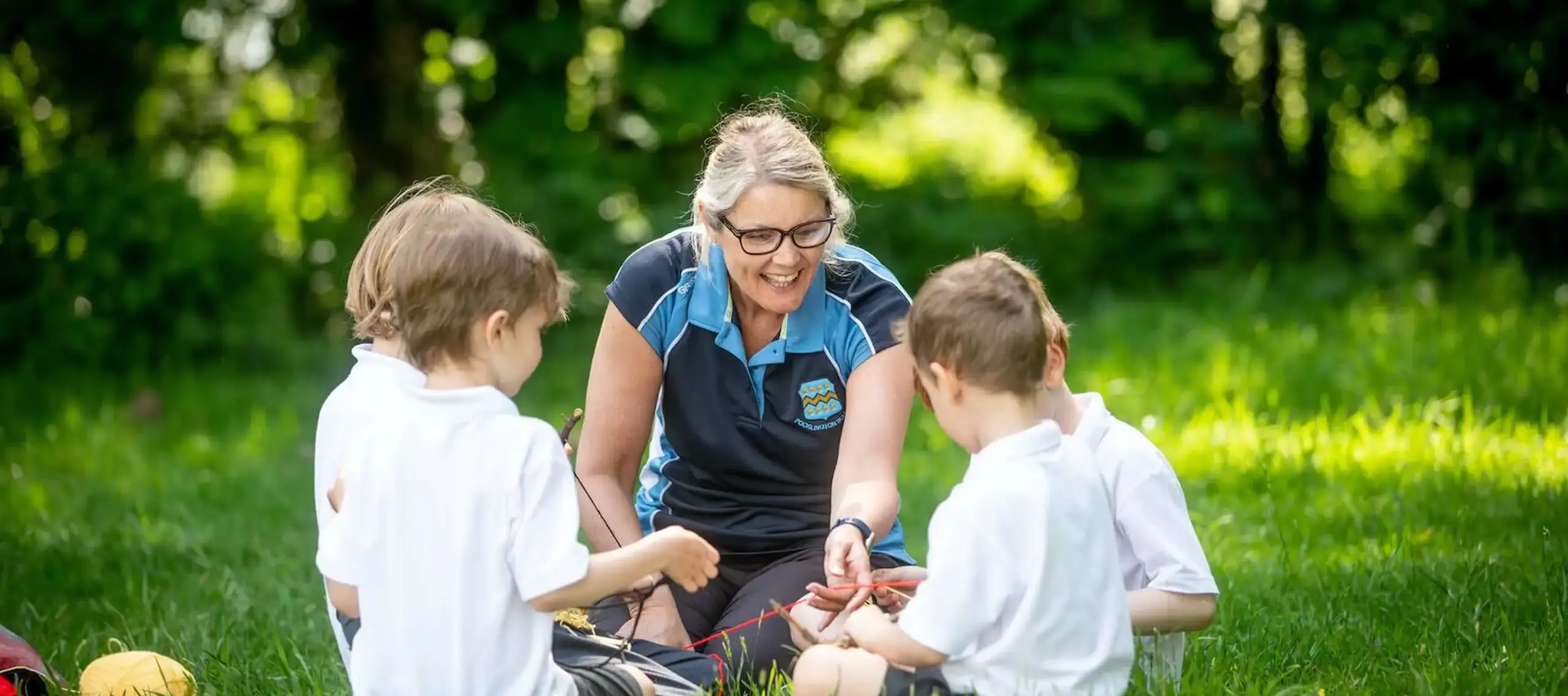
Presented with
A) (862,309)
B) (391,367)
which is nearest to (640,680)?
(391,367)

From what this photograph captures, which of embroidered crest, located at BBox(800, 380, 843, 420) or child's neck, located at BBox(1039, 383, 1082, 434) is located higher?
child's neck, located at BBox(1039, 383, 1082, 434)

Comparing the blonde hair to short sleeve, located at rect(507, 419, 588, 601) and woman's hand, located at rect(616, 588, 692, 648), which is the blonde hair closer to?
woman's hand, located at rect(616, 588, 692, 648)

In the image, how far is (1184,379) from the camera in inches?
244

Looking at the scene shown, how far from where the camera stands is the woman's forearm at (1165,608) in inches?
109

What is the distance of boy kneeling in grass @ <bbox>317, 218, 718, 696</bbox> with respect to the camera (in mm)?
2424

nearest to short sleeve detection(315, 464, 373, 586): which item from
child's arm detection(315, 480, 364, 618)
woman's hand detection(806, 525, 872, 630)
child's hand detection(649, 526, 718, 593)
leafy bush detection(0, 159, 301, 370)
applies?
child's arm detection(315, 480, 364, 618)

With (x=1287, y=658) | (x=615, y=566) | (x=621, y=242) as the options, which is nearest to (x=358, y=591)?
(x=615, y=566)

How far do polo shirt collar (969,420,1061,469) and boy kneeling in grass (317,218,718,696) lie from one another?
1.70 feet

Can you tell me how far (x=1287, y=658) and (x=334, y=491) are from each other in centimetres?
195

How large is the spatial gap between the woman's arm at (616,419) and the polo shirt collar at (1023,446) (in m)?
1.26

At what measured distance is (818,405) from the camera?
3.51 meters

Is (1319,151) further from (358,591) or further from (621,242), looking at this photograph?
(358,591)

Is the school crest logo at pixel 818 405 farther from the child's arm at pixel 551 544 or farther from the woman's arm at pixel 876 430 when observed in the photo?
the child's arm at pixel 551 544

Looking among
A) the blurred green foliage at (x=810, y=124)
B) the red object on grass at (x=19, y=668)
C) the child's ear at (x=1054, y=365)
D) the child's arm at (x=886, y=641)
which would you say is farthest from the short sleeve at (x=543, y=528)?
the blurred green foliage at (x=810, y=124)
